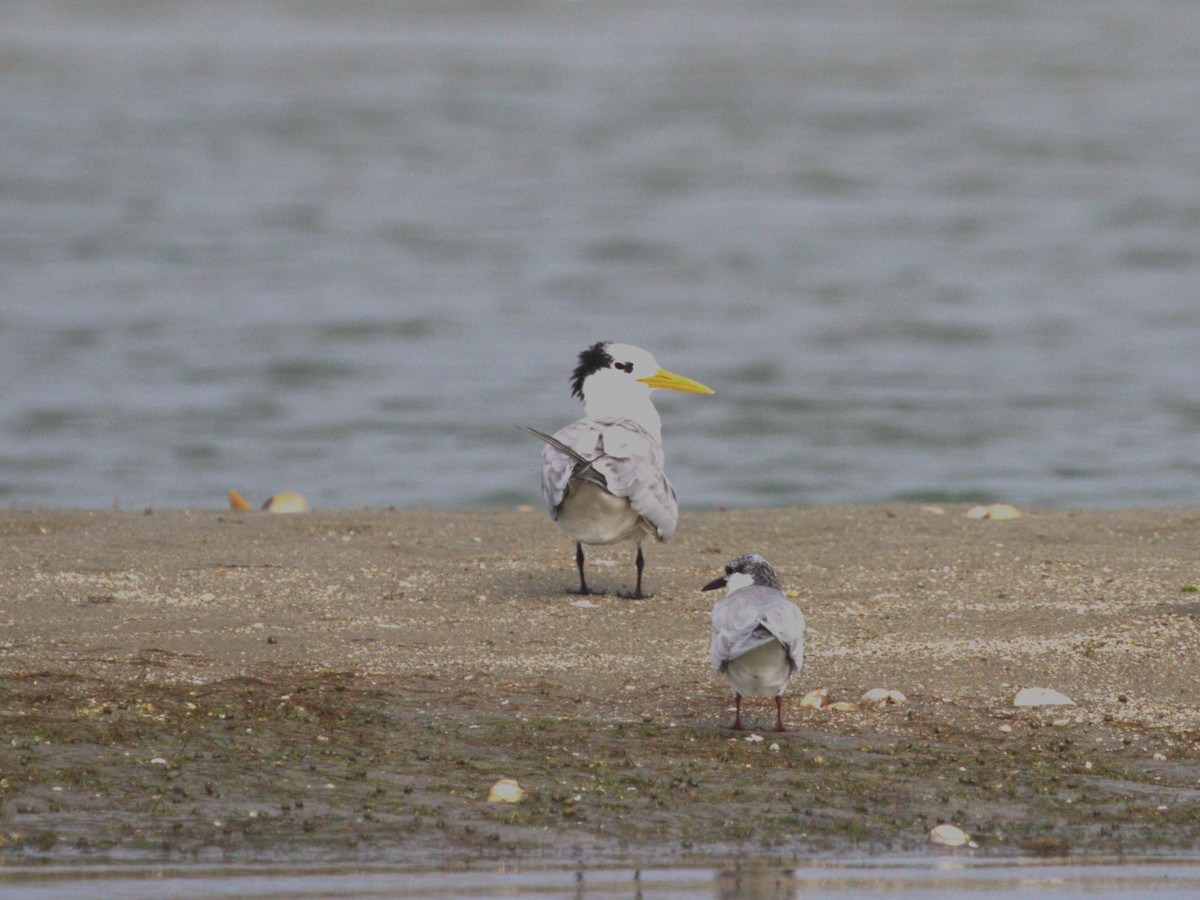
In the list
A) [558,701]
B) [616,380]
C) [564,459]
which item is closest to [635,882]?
[558,701]

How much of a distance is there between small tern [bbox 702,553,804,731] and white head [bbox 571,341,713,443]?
323 cm

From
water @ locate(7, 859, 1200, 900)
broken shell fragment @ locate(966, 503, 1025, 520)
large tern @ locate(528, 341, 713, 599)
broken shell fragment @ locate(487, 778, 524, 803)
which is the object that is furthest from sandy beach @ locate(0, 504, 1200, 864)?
broken shell fragment @ locate(966, 503, 1025, 520)

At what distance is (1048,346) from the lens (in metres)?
19.5

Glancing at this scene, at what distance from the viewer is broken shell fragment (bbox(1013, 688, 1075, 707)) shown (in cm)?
652

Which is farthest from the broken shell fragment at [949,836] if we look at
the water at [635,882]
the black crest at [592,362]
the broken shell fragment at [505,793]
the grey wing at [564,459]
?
the black crest at [592,362]

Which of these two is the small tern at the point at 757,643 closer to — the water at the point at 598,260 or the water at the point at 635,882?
the water at the point at 635,882

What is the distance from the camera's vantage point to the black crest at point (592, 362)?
9.59 m

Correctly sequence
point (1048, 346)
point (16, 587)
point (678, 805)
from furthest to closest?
1. point (1048, 346)
2. point (16, 587)
3. point (678, 805)

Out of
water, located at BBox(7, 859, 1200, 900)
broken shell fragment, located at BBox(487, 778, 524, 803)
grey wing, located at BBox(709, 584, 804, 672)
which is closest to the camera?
water, located at BBox(7, 859, 1200, 900)

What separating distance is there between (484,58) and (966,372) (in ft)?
82.4

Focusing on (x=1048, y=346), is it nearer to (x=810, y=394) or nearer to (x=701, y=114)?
(x=810, y=394)

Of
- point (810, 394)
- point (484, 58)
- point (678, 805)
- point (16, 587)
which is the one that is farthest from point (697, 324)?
point (484, 58)

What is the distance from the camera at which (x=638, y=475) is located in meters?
8.09

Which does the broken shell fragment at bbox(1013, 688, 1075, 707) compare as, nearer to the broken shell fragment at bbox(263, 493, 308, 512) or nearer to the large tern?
the large tern
